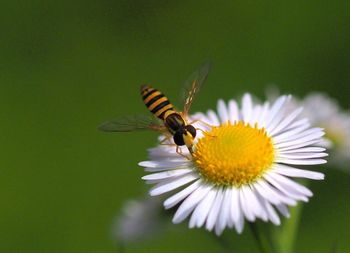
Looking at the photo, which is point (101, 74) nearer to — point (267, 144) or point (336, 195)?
point (336, 195)

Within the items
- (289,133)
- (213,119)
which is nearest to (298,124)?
(289,133)

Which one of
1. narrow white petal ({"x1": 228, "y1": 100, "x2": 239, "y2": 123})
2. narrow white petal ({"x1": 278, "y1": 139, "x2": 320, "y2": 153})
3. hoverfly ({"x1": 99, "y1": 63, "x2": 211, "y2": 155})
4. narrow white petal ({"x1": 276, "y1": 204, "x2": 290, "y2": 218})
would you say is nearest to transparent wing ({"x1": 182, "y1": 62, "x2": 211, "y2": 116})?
hoverfly ({"x1": 99, "y1": 63, "x2": 211, "y2": 155})

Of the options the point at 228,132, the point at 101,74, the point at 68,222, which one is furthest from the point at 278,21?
the point at 228,132

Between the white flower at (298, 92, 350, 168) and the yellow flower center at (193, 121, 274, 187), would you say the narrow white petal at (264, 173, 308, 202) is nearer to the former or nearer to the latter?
the yellow flower center at (193, 121, 274, 187)

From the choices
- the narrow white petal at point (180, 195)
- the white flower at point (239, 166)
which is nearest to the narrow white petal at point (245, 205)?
the white flower at point (239, 166)

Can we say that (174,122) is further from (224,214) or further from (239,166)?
(224,214)

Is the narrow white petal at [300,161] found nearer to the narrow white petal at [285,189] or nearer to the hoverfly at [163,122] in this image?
the narrow white petal at [285,189]
